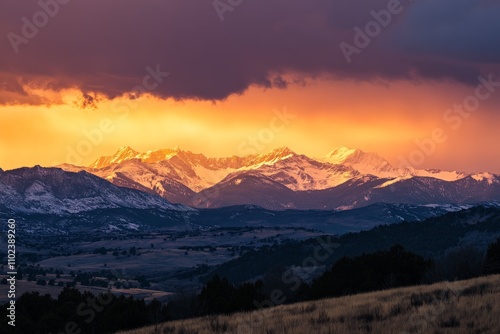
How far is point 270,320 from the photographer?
4575 cm

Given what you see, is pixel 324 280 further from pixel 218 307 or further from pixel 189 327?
pixel 189 327

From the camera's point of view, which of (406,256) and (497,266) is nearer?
(497,266)

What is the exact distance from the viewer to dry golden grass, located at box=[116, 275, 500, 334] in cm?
3838

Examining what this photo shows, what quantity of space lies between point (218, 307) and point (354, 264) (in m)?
25.9

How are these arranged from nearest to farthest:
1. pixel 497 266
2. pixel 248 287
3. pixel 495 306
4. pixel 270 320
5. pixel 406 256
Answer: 1. pixel 495 306
2. pixel 270 320
3. pixel 248 287
4. pixel 497 266
5. pixel 406 256

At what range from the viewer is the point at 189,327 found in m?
47.7

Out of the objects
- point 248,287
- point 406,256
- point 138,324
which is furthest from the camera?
point 406,256

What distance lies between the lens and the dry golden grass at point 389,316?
3838cm

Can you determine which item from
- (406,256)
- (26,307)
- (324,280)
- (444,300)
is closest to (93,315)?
(26,307)

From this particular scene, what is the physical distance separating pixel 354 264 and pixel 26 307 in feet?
117

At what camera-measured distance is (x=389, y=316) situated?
4250 cm

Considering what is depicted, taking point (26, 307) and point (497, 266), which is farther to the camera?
point (26, 307)

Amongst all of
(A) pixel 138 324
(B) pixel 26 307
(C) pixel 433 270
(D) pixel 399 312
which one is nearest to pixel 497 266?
(C) pixel 433 270

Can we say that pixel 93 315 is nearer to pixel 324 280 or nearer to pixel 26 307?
pixel 26 307
